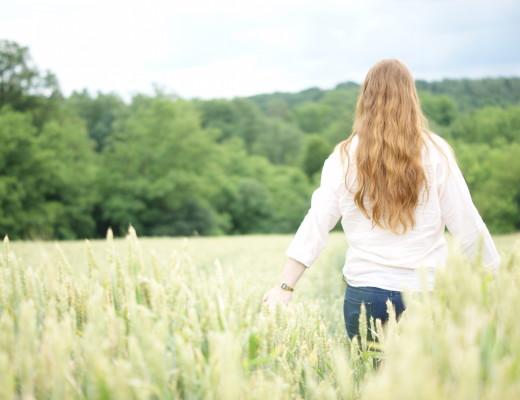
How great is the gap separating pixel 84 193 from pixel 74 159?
16.8 feet

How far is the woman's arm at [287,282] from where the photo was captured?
3.08 metres

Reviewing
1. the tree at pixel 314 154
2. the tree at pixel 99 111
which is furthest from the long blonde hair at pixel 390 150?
the tree at pixel 314 154

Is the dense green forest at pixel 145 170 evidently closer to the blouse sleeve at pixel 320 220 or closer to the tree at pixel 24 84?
the tree at pixel 24 84

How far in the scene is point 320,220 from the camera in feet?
10.8

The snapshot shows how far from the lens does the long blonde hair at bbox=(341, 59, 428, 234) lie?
2994 millimetres

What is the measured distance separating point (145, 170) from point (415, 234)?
148 ft

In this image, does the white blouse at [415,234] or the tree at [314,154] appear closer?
the white blouse at [415,234]

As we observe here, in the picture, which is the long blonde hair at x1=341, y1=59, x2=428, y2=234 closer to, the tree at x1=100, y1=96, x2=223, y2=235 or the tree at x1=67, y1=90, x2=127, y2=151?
the tree at x1=100, y1=96, x2=223, y2=235

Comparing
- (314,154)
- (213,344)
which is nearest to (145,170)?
(314,154)

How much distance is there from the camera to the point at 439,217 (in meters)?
3.08

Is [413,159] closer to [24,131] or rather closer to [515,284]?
[515,284]

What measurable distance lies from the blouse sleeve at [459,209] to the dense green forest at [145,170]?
2663cm

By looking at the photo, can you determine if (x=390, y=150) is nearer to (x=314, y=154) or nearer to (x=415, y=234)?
(x=415, y=234)

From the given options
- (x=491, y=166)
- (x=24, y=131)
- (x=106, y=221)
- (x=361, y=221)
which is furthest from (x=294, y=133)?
(x=361, y=221)
